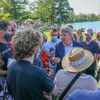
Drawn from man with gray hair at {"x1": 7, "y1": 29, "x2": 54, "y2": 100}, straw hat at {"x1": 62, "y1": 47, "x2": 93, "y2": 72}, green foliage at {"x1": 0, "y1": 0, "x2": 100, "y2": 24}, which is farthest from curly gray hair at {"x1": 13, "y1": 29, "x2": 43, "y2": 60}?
green foliage at {"x1": 0, "y1": 0, "x2": 100, "y2": 24}

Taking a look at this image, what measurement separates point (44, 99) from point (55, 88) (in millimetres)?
166

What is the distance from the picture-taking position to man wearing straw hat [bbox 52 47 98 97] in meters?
3.77

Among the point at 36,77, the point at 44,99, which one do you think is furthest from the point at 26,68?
the point at 44,99

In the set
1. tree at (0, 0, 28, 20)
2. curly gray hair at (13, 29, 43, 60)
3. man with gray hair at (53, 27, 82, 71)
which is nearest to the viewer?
curly gray hair at (13, 29, 43, 60)

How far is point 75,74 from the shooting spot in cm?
388

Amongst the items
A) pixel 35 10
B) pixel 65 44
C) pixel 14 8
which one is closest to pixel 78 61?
pixel 65 44

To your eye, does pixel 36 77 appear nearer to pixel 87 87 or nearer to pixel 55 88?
pixel 55 88

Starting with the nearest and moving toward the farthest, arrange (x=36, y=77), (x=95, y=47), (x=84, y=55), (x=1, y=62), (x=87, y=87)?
(x=36, y=77) → (x=87, y=87) → (x=84, y=55) → (x=1, y=62) → (x=95, y=47)

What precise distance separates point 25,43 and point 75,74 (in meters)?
0.67

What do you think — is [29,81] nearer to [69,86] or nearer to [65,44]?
[69,86]

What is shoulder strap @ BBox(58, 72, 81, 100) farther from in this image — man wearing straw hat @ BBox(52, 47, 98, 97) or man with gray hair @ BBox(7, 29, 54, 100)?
man with gray hair @ BBox(7, 29, 54, 100)

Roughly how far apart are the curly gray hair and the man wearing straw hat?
46 centimetres

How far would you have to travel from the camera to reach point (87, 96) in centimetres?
212

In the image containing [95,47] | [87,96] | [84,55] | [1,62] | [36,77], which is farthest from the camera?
[95,47]
